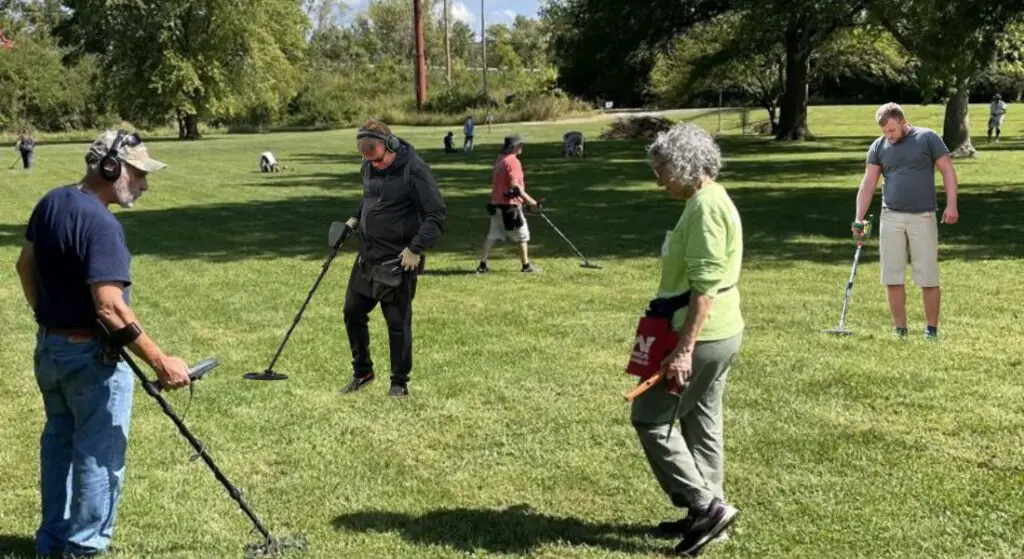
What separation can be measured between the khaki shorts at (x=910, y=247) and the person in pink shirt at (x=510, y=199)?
4.99 metres

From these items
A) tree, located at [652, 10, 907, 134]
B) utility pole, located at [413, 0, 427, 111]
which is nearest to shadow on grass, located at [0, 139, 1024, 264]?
tree, located at [652, 10, 907, 134]

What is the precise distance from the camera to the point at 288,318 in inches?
407

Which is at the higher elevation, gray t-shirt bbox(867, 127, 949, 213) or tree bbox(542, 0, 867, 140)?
tree bbox(542, 0, 867, 140)

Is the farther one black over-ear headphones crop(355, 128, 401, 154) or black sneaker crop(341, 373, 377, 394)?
black sneaker crop(341, 373, 377, 394)

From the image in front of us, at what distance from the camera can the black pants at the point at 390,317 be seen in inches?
280

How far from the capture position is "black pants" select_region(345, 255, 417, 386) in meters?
7.11

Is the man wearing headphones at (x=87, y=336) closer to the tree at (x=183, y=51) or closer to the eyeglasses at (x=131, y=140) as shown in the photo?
the eyeglasses at (x=131, y=140)

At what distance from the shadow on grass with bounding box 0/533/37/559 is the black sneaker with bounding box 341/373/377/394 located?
277cm

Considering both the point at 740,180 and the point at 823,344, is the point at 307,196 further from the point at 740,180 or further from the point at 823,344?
the point at 823,344

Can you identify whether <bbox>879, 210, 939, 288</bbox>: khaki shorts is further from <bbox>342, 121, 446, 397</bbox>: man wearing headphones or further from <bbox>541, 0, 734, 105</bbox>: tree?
<bbox>541, 0, 734, 105</bbox>: tree

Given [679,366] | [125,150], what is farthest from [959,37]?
[125,150]

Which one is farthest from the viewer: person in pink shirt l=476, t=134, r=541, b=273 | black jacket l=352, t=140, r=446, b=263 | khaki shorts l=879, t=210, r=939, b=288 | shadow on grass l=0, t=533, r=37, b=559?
person in pink shirt l=476, t=134, r=541, b=273

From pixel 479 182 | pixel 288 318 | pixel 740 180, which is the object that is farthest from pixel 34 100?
pixel 288 318

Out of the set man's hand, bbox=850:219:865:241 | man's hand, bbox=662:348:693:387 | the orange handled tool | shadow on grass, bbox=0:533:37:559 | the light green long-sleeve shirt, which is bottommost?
shadow on grass, bbox=0:533:37:559
